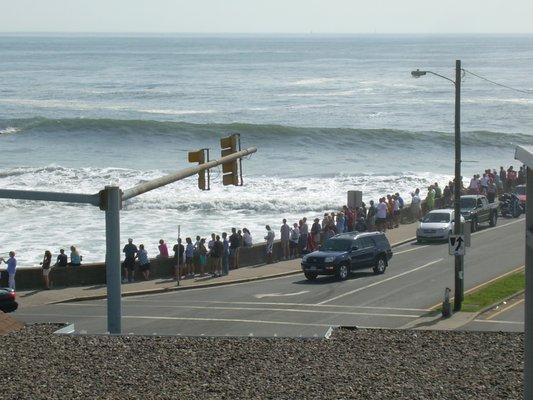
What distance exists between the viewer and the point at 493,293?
1304 inches

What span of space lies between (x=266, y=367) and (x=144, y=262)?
2007 cm

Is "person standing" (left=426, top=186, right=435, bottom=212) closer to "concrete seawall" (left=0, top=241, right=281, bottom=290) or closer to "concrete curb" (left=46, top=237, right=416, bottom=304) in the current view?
"concrete curb" (left=46, top=237, right=416, bottom=304)

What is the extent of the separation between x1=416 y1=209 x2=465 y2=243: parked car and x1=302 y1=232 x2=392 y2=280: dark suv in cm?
615

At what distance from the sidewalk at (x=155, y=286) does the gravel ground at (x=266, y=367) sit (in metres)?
13.6

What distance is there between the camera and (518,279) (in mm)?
35250

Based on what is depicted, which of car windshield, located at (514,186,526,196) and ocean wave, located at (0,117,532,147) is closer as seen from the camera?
car windshield, located at (514,186,526,196)

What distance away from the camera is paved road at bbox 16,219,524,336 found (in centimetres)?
2903

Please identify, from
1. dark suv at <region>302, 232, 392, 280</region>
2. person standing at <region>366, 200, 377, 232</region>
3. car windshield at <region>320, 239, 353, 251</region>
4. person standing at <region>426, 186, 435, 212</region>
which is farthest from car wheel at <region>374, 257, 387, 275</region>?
person standing at <region>426, 186, 435, 212</region>

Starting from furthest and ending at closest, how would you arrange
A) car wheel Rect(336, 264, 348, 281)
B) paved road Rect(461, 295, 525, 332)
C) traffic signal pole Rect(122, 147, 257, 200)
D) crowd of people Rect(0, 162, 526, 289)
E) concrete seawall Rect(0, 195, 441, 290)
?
crowd of people Rect(0, 162, 526, 289) → car wheel Rect(336, 264, 348, 281) → concrete seawall Rect(0, 195, 441, 290) → paved road Rect(461, 295, 525, 332) → traffic signal pole Rect(122, 147, 257, 200)

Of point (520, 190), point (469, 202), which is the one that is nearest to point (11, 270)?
point (469, 202)

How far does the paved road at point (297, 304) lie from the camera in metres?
29.0

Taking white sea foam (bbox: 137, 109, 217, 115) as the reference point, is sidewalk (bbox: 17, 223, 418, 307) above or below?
below

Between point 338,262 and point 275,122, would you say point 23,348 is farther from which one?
point 275,122

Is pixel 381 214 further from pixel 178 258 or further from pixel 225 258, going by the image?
pixel 178 258
